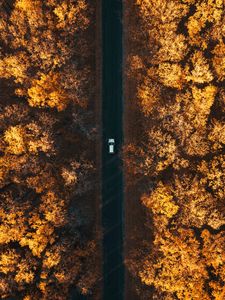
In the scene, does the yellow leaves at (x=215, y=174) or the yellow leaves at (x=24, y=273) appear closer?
the yellow leaves at (x=24, y=273)

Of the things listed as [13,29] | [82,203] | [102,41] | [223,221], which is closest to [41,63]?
[13,29]

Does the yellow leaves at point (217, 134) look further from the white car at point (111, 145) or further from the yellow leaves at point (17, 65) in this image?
the yellow leaves at point (17, 65)

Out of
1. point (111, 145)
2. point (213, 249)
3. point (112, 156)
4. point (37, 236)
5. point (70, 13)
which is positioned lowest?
point (213, 249)

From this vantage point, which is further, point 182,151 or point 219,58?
point 182,151

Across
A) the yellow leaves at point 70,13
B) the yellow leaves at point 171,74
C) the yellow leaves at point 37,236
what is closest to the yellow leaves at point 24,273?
the yellow leaves at point 37,236

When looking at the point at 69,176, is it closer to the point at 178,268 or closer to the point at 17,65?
the point at 17,65

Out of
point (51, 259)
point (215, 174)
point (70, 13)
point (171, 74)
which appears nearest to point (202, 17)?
point (171, 74)
